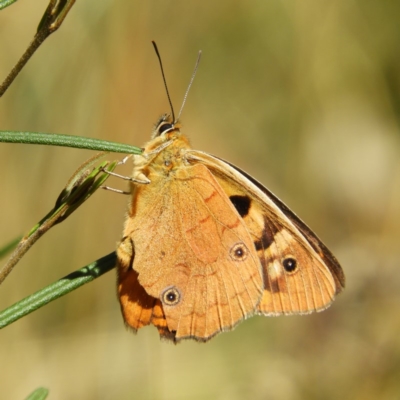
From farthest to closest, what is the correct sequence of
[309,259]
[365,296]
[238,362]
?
1. [238,362]
2. [365,296]
3. [309,259]

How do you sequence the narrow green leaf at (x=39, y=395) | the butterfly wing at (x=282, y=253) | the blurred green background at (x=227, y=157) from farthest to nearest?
the blurred green background at (x=227, y=157) → the butterfly wing at (x=282, y=253) → the narrow green leaf at (x=39, y=395)

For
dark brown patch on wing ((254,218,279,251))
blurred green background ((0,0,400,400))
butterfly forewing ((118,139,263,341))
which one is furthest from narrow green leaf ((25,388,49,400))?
blurred green background ((0,0,400,400))

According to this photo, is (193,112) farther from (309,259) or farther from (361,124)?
(309,259)

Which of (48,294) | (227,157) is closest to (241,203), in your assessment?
(48,294)

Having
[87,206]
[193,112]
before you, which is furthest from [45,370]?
[193,112]

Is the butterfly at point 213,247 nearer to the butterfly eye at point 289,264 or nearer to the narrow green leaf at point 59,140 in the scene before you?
the butterfly eye at point 289,264

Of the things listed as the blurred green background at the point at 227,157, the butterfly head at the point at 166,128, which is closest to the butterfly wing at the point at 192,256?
the butterfly head at the point at 166,128

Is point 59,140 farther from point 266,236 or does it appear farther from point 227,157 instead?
point 227,157
